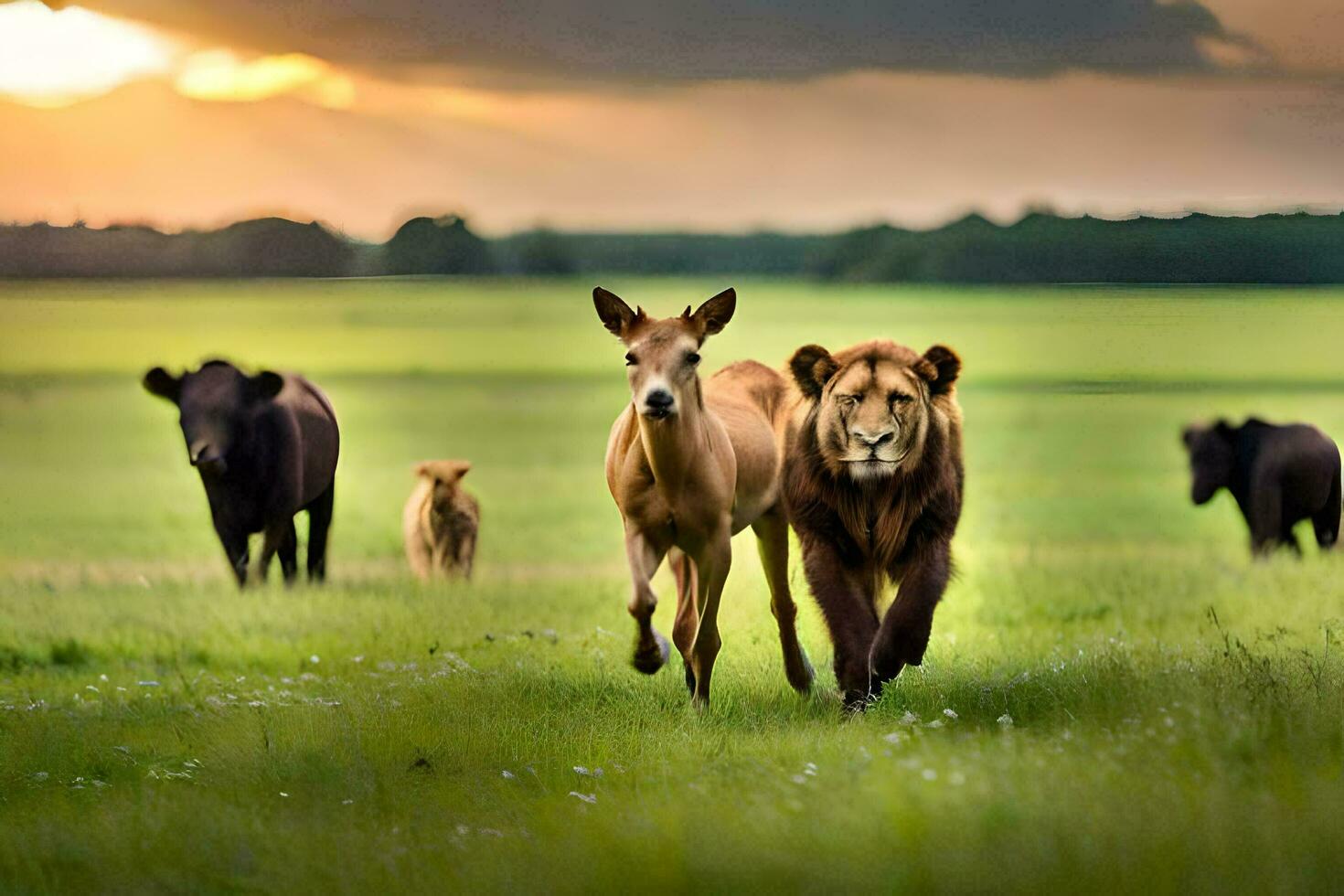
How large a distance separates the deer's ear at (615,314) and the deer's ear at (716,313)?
261 mm

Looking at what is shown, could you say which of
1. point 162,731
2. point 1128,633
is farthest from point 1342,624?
point 162,731

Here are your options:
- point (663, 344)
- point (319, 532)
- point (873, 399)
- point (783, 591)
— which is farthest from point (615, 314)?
point (319, 532)

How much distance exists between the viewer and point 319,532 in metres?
15.1

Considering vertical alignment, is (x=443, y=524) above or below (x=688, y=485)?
below

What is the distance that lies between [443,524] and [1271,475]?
289 inches

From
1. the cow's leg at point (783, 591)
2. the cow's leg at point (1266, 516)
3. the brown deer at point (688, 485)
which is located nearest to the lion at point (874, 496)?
the brown deer at point (688, 485)

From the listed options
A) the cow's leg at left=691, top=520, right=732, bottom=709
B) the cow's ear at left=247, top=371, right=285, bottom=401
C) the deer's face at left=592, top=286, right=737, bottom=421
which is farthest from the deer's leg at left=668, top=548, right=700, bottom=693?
the cow's ear at left=247, top=371, right=285, bottom=401

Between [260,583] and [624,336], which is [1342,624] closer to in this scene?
[624,336]

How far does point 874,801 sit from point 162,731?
3.88 m

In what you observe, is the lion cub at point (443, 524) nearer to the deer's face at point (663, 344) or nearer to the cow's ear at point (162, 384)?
the cow's ear at point (162, 384)

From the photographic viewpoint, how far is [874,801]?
6324 millimetres

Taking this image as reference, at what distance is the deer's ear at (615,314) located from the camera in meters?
8.37

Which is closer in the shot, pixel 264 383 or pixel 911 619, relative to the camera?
pixel 911 619

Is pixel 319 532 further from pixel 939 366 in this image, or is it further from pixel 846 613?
pixel 939 366
